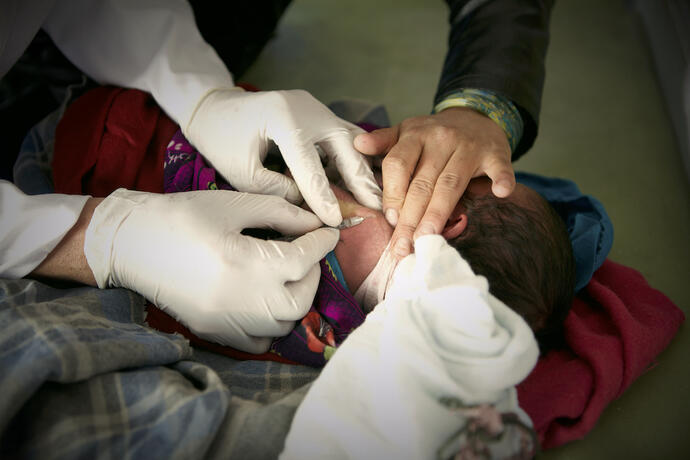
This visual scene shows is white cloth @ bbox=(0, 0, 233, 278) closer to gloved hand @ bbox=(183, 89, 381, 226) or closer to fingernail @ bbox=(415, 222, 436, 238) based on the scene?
gloved hand @ bbox=(183, 89, 381, 226)

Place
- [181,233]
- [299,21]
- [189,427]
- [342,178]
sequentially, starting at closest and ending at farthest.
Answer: [189,427]
[181,233]
[342,178]
[299,21]

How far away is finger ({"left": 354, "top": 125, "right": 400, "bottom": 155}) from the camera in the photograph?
1.06 meters

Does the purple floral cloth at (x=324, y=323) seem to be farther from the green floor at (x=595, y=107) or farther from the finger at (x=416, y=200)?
the green floor at (x=595, y=107)

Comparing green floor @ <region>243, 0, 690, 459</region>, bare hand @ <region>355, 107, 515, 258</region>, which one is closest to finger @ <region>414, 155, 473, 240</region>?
bare hand @ <region>355, 107, 515, 258</region>

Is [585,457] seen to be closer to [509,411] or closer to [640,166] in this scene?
[509,411]

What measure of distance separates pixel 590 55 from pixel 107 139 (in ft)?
6.40

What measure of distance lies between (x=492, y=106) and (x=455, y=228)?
449mm

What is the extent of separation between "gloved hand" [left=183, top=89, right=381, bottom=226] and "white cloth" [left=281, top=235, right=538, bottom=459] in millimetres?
362

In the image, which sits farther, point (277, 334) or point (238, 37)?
point (238, 37)

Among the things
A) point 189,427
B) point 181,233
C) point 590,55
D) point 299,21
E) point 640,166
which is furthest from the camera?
point 299,21

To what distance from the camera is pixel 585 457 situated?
0.92m

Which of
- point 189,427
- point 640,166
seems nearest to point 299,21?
point 640,166

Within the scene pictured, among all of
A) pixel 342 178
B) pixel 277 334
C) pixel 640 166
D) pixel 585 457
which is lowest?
pixel 585 457

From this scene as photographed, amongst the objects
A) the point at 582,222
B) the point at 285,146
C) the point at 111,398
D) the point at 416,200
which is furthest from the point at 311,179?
the point at 582,222
